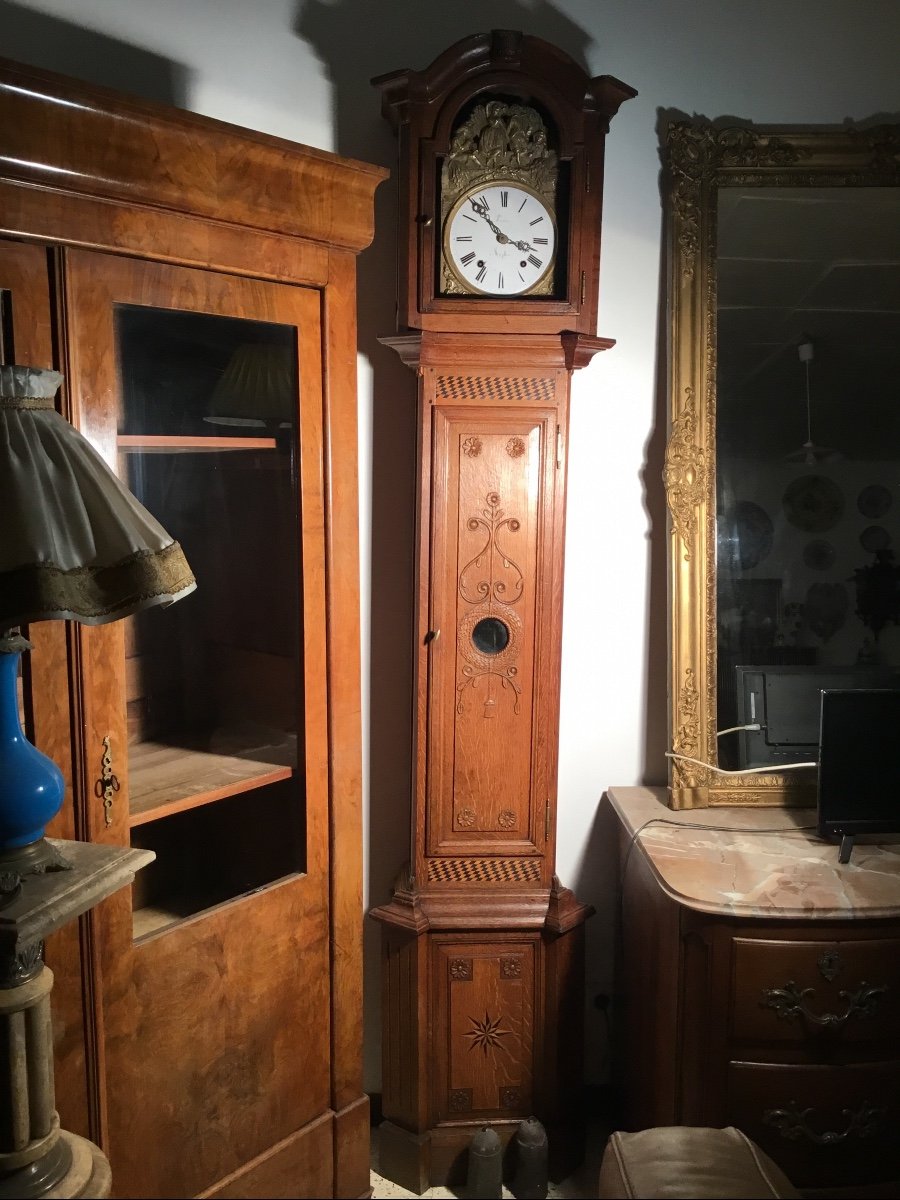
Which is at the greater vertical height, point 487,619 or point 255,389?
point 255,389

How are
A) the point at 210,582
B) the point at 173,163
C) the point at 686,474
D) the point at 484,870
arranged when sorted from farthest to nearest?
1. the point at 686,474
2. the point at 484,870
3. the point at 210,582
4. the point at 173,163

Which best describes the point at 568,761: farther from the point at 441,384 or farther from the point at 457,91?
the point at 457,91

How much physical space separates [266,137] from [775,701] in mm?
1462

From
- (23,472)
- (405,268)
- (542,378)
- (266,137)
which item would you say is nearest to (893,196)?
(542,378)

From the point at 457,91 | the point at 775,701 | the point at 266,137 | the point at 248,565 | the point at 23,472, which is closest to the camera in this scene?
the point at 23,472

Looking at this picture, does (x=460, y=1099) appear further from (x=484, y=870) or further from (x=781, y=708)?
(x=781, y=708)

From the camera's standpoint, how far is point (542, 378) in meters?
1.84

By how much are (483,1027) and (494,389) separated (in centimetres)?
126

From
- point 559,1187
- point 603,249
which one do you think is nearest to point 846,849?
point 559,1187

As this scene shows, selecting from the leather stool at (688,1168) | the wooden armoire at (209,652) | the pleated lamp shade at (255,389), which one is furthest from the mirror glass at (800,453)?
the leather stool at (688,1168)

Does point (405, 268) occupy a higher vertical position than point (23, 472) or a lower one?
higher

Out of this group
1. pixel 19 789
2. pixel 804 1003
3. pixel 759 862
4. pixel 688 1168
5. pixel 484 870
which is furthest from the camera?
pixel 484 870

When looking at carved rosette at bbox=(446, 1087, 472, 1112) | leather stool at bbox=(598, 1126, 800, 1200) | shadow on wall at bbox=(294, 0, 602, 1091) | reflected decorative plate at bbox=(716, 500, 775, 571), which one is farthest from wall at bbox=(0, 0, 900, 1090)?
leather stool at bbox=(598, 1126, 800, 1200)

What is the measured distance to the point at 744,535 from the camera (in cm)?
207
